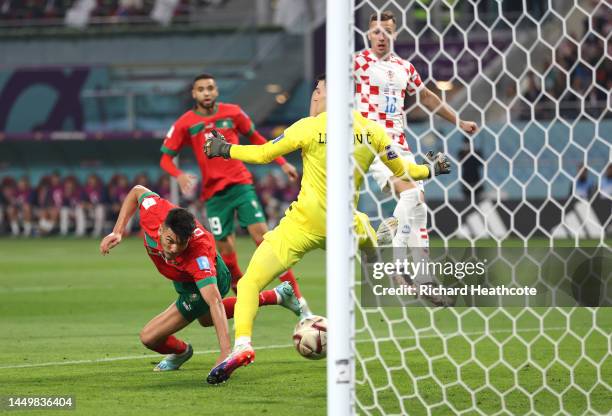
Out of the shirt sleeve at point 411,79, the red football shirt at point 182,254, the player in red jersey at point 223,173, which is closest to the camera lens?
the red football shirt at point 182,254

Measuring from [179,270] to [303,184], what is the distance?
38.4 inches

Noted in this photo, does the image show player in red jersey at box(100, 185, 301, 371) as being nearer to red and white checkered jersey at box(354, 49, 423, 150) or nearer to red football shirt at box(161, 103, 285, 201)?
red and white checkered jersey at box(354, 49, 423, 150)

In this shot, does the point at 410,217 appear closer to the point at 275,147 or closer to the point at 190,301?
the point at 190,301

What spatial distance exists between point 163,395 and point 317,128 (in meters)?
1.78

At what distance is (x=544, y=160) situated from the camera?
20953 millimetres

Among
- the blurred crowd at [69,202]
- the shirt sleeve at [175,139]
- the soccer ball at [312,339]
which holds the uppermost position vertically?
the shirt sleeve at [175,139]

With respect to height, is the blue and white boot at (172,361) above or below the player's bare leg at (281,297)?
below

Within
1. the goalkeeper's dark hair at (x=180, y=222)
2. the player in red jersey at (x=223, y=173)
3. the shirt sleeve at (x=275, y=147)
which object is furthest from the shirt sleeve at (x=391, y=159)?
the player in red jersey at (x=223, y=173)

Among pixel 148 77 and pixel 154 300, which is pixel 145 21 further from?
pixel 154 300

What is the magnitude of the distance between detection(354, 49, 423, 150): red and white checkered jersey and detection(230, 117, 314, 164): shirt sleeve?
2019 millimetres

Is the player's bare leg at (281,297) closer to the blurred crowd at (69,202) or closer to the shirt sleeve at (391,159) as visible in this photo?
the shirt sleeve at (391,159)

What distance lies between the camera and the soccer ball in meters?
6.92

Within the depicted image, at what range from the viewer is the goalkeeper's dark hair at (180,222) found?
670cm

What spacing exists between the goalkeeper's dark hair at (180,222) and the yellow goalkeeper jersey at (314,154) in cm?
44
